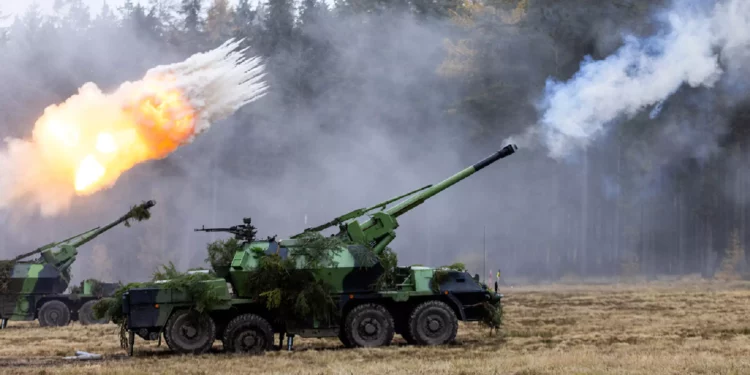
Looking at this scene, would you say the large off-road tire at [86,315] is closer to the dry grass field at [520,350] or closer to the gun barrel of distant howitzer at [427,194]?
the dry grass field at [520,350]

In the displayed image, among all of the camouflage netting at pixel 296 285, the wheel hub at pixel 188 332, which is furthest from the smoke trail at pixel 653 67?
the wheel hub at pixel 188 332

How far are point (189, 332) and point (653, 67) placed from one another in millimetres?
27294

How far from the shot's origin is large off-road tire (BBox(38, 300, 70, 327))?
1403 inches

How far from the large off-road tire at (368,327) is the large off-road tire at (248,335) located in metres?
1.84

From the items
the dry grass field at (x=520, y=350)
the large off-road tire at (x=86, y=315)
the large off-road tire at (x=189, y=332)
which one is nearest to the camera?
the dry grass field at (x=520, y=350)

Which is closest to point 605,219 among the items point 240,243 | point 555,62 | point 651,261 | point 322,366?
point 651,261

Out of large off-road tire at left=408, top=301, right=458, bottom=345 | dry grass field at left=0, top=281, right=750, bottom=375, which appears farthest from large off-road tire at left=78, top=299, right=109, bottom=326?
large off-road tire at left=408, top=301, right=458, bottom=345

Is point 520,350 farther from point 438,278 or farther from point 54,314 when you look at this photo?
point 54,314

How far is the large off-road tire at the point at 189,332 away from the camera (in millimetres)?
23359

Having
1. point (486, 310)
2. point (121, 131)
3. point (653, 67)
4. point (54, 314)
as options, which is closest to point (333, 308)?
point (486, 310)

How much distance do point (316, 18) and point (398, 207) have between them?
56.6 m

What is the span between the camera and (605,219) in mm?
60562

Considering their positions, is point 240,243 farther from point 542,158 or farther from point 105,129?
point 542,158

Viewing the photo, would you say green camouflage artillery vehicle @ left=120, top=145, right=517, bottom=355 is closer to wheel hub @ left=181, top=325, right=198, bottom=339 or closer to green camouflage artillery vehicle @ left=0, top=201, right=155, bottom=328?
wheel hub @ left=181, top=325, right=198, bottom=339
